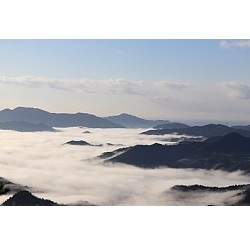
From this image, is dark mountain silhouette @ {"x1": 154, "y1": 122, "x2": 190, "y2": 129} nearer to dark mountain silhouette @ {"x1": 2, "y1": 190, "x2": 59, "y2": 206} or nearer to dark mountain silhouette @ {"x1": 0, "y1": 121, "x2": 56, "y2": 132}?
dark mountain silhouette @ {"x1": 0, "y1": 121, "x2": 56, "y2": 132}

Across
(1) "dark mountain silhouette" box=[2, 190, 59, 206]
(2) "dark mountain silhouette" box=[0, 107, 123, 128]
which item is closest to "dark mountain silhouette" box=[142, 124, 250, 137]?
(2) "dark mountain silhouette" box=[0, 107, 123, 128]

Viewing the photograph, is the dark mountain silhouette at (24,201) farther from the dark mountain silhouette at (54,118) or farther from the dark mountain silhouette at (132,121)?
the dark mountain silhouette at (132,121)

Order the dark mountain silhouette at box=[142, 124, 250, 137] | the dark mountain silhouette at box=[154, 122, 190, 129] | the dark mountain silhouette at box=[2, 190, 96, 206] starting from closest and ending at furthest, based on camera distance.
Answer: the dark mountain silhouette at box=[2, 190, 96, 206] < the dark mountain silhouette at box=[142, 124, 250, 137] < the dark mountain silhouette at box=[154, 122, 190, 129]

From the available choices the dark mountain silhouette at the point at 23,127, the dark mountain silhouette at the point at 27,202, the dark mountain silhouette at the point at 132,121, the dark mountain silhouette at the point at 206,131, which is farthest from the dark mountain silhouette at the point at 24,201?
the dark mountain silhouette at the point at 206,131

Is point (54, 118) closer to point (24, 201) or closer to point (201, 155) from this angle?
point (24, 201)

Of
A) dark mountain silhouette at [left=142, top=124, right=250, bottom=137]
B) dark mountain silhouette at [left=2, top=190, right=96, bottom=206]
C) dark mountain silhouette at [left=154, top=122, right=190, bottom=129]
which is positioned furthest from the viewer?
dark mountain silhouette at [left=154, top=122, right=190, bottom=129]
